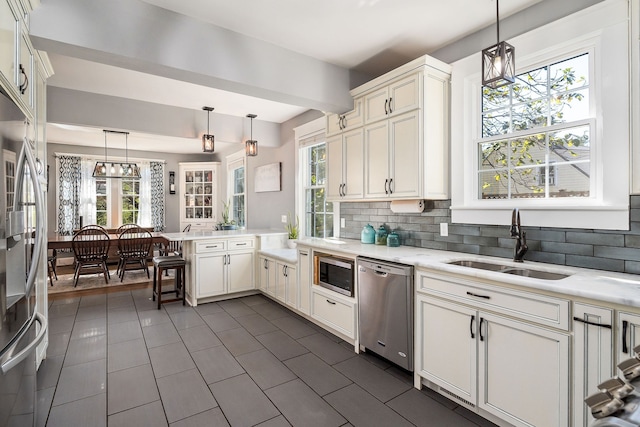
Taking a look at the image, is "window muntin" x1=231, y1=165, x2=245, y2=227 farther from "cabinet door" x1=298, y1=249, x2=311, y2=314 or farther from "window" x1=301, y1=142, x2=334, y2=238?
"cabinet door" x1=298, y1=249, x2=311, y2=314

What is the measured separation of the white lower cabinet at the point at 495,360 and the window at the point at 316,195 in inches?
87.8

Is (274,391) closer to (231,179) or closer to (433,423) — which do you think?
(433,423)

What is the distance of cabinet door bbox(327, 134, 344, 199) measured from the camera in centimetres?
346

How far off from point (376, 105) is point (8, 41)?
248 cm

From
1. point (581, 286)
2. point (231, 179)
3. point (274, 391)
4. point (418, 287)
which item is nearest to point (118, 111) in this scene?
point (231, 179)

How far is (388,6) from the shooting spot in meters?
2.27

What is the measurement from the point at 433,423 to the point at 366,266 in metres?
1.12

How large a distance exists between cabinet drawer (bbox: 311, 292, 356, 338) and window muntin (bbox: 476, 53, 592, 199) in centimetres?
149

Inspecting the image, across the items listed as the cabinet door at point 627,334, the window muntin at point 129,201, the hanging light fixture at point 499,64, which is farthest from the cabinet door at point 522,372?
the window muntin at point 129,201

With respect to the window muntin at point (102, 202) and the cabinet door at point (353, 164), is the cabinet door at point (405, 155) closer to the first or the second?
the cabinet door at point (353, 164)

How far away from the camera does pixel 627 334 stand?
4.48 feet

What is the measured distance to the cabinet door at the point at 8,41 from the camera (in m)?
1.39

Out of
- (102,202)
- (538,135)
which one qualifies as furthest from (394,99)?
(102,202)

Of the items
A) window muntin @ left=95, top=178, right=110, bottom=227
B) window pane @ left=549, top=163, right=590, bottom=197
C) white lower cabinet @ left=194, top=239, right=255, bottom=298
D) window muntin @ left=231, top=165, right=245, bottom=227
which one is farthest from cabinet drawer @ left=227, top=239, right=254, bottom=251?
window muntin @ left=95, top=178, right=110, bottom=227
